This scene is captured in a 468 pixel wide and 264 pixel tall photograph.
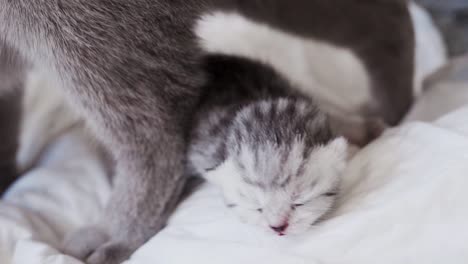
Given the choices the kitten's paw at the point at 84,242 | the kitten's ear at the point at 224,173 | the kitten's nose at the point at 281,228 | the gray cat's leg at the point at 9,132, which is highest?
the kitten's ear at the point at 224,173

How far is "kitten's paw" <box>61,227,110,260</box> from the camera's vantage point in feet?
2.80

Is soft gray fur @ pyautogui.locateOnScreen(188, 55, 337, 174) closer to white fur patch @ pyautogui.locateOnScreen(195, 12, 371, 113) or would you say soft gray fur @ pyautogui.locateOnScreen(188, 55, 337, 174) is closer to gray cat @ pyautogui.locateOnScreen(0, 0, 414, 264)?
gray cat @ pyautogui.locateOnScreen(0, 0, 414, 264)

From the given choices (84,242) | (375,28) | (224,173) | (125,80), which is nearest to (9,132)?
(84,242)

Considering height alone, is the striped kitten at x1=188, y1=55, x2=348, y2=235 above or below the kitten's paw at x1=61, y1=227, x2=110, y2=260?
above

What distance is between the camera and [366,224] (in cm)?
67

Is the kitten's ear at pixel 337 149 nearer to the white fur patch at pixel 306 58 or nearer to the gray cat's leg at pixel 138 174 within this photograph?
the gray cat's leg at pixel 138 174

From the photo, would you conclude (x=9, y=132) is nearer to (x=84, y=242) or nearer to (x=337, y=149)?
(x=84, y=242)

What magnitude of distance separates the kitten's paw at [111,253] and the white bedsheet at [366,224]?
0.04 metres

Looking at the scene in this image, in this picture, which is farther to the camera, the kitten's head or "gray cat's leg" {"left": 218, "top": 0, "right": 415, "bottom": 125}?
"gray cat's leg" {"left": 218, "top": 0, "right": 415, "bottom": 125}

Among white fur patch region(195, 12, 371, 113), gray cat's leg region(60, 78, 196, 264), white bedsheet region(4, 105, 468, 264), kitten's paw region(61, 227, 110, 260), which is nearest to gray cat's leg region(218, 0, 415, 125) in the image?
white fur patch region(195, 12, 371, 113)

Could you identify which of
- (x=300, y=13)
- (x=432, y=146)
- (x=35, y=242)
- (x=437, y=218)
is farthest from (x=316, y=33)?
(x=35, y=242)

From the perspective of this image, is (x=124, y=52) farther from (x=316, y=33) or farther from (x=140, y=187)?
(x=316, y=33)

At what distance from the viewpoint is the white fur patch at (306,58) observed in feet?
3.87

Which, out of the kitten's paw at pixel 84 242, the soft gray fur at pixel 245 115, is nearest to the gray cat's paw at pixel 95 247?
the kitten's paw at pixel 84 242
